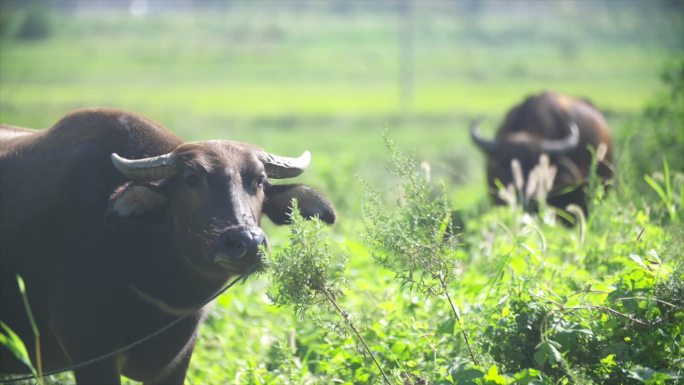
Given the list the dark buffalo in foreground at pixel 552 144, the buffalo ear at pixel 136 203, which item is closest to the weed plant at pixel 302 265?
the buffalo ear at pixel 136 203

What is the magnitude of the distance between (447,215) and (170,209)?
4.81 feet

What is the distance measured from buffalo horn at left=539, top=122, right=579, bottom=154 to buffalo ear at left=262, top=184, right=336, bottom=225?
17.5 feet

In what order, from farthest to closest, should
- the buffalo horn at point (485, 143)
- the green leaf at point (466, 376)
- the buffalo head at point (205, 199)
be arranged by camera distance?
the buffalo horn at point (485, 143) < the buffalo head at point (205, 199) < the green leaf at point (466, 376)

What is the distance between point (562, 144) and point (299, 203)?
18.4 feet

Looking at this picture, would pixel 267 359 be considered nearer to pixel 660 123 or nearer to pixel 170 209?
pixel 170 209

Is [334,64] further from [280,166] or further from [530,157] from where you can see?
[280,166]

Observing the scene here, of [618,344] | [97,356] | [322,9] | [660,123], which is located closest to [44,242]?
[97,356]

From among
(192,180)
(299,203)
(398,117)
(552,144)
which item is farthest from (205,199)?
(398,117)

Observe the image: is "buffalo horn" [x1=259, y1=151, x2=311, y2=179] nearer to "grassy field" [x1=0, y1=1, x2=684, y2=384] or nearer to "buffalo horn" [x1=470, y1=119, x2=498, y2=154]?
"grassy field" [x1=0, y1=1, x2=684, y2=384]

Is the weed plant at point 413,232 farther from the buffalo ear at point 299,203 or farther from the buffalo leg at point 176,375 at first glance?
the buffalo leg at point 176,375

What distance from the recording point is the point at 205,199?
4.48m

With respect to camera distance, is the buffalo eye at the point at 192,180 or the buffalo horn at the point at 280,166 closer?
the buffalo eye at the point at 192,180

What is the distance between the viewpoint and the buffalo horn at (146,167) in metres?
4.52

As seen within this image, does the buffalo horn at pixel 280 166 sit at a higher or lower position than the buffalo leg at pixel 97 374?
higher
